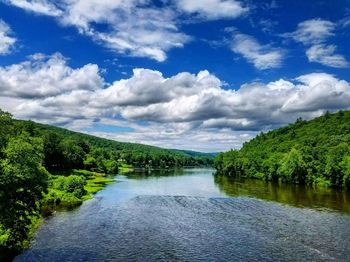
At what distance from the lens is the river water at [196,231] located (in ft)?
155

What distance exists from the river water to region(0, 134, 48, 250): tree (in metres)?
4.20

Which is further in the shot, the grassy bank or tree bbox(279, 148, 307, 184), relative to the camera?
tree bbox(279, 148, 307, 184)

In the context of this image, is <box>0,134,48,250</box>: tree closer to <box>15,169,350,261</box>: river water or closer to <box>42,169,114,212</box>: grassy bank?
<box>15,169,350,261</box>: river water

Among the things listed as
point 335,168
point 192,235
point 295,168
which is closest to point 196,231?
point 192,235

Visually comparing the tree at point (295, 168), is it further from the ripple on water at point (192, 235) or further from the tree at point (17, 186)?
the tree at point (17, 186)

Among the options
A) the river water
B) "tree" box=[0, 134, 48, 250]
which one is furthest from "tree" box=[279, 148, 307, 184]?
"tree" box=[0, 134, 48, 250]

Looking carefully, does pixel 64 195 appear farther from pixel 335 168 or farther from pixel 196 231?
pixel 335 168

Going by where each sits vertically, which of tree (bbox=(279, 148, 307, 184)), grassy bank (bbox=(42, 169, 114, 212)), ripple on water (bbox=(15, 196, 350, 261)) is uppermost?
tree (bbox=(279, 148, 307, 184))

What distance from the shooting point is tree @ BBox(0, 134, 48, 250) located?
41125mm

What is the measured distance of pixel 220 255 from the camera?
4741cm

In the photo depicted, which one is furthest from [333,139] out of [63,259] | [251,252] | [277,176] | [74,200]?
[63,259]

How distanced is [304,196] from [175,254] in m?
65.7

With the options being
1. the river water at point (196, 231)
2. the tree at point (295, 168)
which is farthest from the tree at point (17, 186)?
the tree at point (295, 168)

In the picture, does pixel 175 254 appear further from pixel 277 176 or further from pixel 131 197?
pixel 277 176
